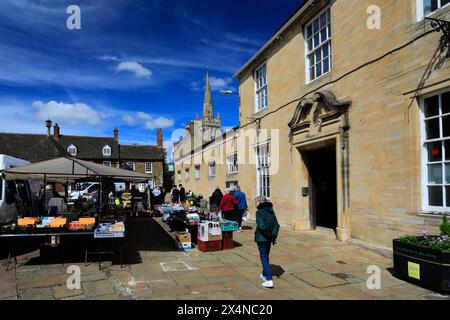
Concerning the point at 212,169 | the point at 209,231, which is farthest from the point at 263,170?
the point at 212,169

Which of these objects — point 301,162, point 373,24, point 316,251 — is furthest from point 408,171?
point 301,162

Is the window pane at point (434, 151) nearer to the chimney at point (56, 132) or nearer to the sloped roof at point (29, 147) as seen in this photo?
the sloped roof at point (29, 147)

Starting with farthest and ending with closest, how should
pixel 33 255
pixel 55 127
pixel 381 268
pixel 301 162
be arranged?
pixel 55 127, pixel 301 162, pixel 33 255, pixel 381 268

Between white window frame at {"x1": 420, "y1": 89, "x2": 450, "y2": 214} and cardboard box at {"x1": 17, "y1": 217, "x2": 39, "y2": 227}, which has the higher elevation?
white window frame at {"x1": 420, "y1": 89, "x2": 450, "y2": 214}

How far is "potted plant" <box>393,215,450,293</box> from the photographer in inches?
202

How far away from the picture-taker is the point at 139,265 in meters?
7.23

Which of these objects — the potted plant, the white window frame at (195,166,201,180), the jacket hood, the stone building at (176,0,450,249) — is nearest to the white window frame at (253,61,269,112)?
the stone building at (176,0,450,249)

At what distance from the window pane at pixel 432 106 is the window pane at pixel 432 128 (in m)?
0.14

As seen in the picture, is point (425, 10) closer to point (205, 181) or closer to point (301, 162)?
point (301, 162)

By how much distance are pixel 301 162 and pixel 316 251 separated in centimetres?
394

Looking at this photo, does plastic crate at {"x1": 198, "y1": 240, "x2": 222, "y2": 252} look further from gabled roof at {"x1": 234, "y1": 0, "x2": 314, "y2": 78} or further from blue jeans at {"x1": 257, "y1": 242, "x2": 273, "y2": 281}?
gabled roof at {"x1": 234, "y1": 0, "x2": 314, "y2": 78}

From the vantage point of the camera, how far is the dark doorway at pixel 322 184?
1185 cm

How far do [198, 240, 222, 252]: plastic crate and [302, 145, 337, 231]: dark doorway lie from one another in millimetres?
4265

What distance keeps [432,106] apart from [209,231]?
18.5 ft
